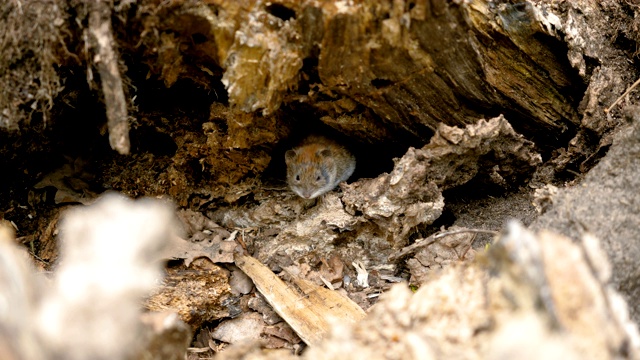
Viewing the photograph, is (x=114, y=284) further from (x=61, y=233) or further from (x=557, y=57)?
(x=557, y=57)

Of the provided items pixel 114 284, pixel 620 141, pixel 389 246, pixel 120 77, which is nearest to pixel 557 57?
pixel 620 141

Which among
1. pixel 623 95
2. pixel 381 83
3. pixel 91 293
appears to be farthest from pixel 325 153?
pixel 91 293

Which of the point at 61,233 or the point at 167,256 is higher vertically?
the point at 167,256

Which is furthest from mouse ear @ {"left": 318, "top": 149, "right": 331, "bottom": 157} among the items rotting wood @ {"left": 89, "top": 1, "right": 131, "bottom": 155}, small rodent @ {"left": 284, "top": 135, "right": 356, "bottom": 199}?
rotting wood @ {"left": 89, "top": 1, "right": 131, "bottom": 155}

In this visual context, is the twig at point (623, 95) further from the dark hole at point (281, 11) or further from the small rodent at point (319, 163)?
the small rodent at point (319, 163)

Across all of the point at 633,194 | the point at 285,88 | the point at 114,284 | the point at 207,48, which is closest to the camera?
the point at 114,284

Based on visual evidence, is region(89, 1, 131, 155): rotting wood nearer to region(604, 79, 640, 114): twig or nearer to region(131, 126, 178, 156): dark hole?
region(131, 126, 178, 156): dark hole

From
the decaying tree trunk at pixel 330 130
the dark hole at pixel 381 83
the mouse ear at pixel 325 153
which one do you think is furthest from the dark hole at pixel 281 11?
the mouse ear at pixel 325 153
